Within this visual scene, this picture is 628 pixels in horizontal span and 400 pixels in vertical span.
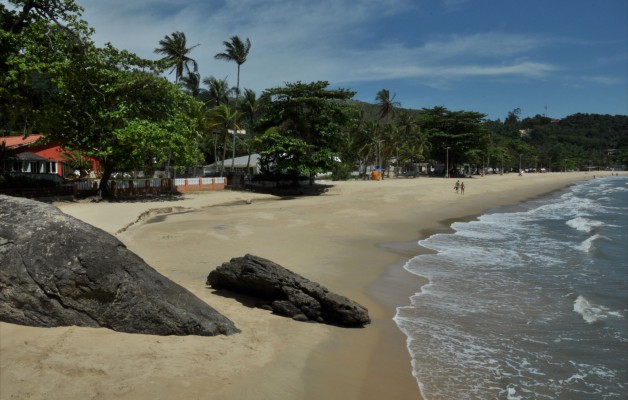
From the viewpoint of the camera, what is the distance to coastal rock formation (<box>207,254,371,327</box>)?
8.02 meters

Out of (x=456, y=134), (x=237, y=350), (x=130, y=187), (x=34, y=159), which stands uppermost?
(x=456, y=134)

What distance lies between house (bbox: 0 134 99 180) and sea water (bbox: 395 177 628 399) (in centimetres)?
3016

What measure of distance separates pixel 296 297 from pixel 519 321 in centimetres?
468

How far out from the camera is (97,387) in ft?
16.0

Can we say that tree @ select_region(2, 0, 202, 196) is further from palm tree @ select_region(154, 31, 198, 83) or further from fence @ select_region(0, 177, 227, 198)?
palm tree @ select_region(154, 31, 198, 83)

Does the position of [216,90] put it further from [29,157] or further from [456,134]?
[456,134]

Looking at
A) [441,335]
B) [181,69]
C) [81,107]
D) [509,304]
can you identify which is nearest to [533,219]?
[509,304]

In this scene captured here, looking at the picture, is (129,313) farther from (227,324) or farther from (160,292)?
(227,324)

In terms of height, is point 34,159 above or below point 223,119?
below

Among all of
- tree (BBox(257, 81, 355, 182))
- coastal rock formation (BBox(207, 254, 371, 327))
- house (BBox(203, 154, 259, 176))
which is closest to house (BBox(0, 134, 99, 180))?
house (BBox(203, 154, 259, 176))

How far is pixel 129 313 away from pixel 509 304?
810cm

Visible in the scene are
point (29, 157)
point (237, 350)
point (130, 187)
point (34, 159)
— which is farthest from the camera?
point (34, 159)

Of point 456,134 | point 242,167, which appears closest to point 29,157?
point 242,167

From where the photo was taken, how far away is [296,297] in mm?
8039
